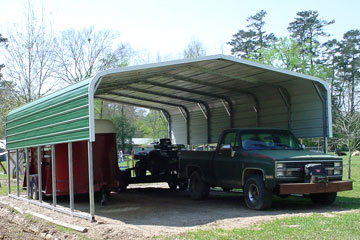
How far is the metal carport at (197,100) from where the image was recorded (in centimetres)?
1192

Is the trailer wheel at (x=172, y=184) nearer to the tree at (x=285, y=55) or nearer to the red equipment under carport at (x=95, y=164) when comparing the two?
the red equipment under carport at (x=95, y=164)

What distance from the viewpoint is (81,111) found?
11188 mm

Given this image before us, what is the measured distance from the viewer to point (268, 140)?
12961 millimetres

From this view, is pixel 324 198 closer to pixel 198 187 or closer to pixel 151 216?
pixel 198 187

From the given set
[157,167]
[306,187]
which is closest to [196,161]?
[157,167]

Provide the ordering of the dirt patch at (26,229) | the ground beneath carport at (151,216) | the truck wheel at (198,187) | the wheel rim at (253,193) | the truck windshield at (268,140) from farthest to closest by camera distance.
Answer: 1. the truck wheel at (198,187)
2. the truck windshield at (268,140)
3. the wheel rim at (253,193)
4. the dirt patch at (26,229)
5. the ground beneath carport at (151,216)

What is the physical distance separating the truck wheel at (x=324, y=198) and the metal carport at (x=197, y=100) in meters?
2.29

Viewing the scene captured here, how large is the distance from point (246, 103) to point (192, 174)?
13.7 feet

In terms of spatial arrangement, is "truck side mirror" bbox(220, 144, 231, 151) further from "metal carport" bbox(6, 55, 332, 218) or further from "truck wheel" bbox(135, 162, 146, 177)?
"truck wheel" bbox(135, 162, 146, 177)

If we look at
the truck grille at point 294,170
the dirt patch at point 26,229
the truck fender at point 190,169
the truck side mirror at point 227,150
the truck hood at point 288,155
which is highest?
the truck side mirror at point 227,150

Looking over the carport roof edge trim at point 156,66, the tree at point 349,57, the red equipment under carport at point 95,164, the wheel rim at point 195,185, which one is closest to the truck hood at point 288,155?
the carport roof edge trim at point 156,66

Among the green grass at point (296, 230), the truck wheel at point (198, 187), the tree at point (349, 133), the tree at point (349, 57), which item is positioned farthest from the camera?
the tree at point (349, 57)

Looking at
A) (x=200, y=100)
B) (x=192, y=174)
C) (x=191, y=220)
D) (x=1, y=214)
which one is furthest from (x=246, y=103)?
(x=1, y=214)

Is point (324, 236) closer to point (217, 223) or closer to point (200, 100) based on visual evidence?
point (217, 223)
